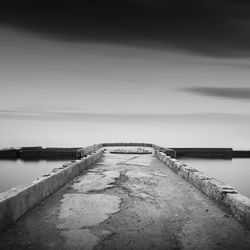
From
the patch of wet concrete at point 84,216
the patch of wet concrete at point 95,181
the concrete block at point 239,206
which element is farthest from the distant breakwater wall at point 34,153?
the concrete block at point 239,206

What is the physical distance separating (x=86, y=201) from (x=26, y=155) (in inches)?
1056

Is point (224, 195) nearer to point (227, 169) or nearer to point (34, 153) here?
point (227, 169)

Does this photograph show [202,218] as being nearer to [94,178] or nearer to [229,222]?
[229,222]

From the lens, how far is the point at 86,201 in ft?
18.7

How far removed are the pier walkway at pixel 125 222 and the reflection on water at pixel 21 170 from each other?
20742 millimetres

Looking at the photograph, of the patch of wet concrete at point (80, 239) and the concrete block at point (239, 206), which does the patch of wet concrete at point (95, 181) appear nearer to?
the patch of wet concrete at point (80, 239)

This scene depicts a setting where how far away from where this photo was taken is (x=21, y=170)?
28922mm

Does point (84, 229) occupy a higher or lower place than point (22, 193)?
lower

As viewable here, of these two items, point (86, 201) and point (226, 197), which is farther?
point (86, 201)

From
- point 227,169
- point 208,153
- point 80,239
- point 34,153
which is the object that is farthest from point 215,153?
point 80,239

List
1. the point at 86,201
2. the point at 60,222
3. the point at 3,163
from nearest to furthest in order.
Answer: the point at 60,222
the point at 86,201
the point at 3,163

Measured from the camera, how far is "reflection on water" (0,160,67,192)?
1057 inches

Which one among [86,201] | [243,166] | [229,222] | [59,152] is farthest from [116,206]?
[243,166]

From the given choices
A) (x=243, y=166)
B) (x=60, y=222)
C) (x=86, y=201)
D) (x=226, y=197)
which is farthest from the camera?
(x=243, y=166)
